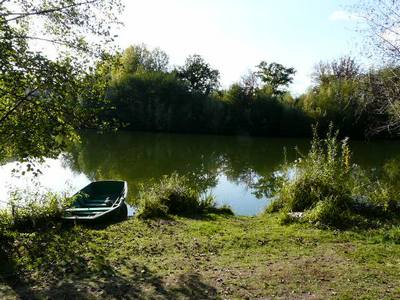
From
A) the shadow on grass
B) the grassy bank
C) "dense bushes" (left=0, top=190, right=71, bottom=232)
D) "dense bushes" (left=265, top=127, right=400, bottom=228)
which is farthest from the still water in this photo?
the grassy bank

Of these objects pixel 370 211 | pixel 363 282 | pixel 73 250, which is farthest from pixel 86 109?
pixel 370 211

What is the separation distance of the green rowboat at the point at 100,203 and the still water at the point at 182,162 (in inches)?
25.5

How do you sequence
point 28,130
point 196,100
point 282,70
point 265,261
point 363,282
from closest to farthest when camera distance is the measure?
point 363,282
point 28,130
point 265,261
point 196,100
point 282,70

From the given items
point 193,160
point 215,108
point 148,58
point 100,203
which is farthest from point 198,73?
point 100,203

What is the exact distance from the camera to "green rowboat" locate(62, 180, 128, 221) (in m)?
11.4

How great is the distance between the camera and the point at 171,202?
40.5ft

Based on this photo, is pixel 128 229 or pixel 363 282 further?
pixel 128 229

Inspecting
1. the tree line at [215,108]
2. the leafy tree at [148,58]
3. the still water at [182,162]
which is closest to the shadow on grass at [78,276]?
the still water at [182,162]

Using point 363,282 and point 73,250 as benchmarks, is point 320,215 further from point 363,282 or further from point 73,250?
point 73,250

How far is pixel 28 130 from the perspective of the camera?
6.80 metres

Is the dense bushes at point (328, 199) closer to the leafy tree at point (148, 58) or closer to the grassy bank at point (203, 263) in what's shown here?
the grassy bank at point (203, 263)

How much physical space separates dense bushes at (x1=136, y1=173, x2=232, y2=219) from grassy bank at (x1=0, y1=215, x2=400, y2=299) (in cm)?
136

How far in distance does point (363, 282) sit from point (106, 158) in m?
24.0

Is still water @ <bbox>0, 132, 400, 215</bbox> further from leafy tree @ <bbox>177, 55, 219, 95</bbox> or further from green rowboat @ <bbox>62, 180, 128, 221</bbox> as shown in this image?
leafy tree @ <bbox>177, 55, 219, 95</bbox>
